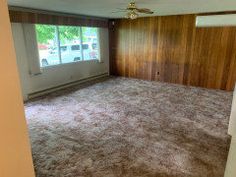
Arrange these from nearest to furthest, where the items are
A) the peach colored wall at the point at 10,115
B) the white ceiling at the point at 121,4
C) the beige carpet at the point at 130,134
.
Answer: the peach colored wall at the point at 10,115, the beige carpet at the point at 130,134, the white ceiling at the point at 121,4

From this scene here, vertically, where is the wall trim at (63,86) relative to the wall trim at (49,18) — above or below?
below

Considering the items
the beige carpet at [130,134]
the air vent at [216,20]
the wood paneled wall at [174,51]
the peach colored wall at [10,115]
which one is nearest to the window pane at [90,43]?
the wood paneled wall at [174,51]

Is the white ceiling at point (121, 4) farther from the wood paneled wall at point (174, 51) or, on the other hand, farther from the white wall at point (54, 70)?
the wood paneled wall at point (174, 51)

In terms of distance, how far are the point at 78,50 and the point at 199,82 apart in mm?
3779

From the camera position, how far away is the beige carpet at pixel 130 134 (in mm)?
2113

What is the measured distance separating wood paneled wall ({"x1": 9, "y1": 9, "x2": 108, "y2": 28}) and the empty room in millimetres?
23

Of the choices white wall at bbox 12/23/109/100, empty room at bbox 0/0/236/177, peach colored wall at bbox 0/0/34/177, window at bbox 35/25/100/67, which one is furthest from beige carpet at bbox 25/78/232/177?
peach colored wall at bbox 0/0/34/177

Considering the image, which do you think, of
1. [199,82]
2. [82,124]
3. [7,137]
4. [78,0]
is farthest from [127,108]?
[7,137]

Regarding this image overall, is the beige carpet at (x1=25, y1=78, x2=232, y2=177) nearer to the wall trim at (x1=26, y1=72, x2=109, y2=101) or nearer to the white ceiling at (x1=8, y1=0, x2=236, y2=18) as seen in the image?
the wall trim at (x1=26, y1=72, x2=109, y2=101)

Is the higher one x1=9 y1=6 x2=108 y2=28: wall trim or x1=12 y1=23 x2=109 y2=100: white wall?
x1=9 y1=6 x2=108 y2=28: wall trim

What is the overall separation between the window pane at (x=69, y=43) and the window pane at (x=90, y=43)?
0.89ft

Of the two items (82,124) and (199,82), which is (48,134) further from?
(199,82)

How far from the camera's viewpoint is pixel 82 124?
3119mm

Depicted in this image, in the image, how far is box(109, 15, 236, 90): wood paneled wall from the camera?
4863mm
